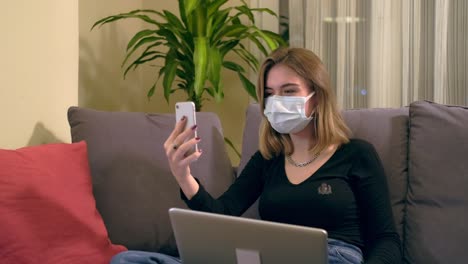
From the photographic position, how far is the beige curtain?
7.48 feet

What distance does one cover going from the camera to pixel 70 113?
192cm

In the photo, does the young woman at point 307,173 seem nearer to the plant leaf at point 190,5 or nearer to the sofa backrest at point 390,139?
the sofa backrest at point 390,139

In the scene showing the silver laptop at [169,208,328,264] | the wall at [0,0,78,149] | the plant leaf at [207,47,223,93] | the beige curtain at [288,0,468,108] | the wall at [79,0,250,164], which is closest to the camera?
the silver laptop at [169,208,328,264]

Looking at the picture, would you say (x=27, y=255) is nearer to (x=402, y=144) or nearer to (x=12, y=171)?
(x=12, y=171)

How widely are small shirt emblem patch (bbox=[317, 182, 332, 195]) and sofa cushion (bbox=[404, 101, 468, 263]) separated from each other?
0.29 meters

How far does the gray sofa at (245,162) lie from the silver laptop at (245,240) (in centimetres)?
61

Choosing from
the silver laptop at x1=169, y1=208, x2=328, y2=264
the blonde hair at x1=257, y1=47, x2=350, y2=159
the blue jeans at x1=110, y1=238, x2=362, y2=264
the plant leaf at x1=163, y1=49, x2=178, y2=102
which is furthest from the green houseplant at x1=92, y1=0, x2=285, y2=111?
the silver laptop at x1=169, y1=208, x2=328, y2=264

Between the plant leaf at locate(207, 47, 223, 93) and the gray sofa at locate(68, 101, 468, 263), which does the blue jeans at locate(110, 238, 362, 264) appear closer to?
the gray sofa at locate(68, 101, 468, 263)

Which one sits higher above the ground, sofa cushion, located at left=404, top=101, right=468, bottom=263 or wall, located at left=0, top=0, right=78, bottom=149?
wall, located at left=0, top=0, right=78, bottom=149

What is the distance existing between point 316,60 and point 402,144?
1.21 feet

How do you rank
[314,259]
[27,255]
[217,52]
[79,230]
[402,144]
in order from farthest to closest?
[217,52] < [402,144] < [79,230] < [27,255] < [314,259]

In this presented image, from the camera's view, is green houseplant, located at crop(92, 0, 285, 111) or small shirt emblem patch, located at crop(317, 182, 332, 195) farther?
green houseplant, located at crop(92, 0, 285, 111)

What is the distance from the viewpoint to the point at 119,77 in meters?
2.90

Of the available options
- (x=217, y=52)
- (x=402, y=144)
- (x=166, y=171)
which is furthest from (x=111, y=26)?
(x=402, y=144)
